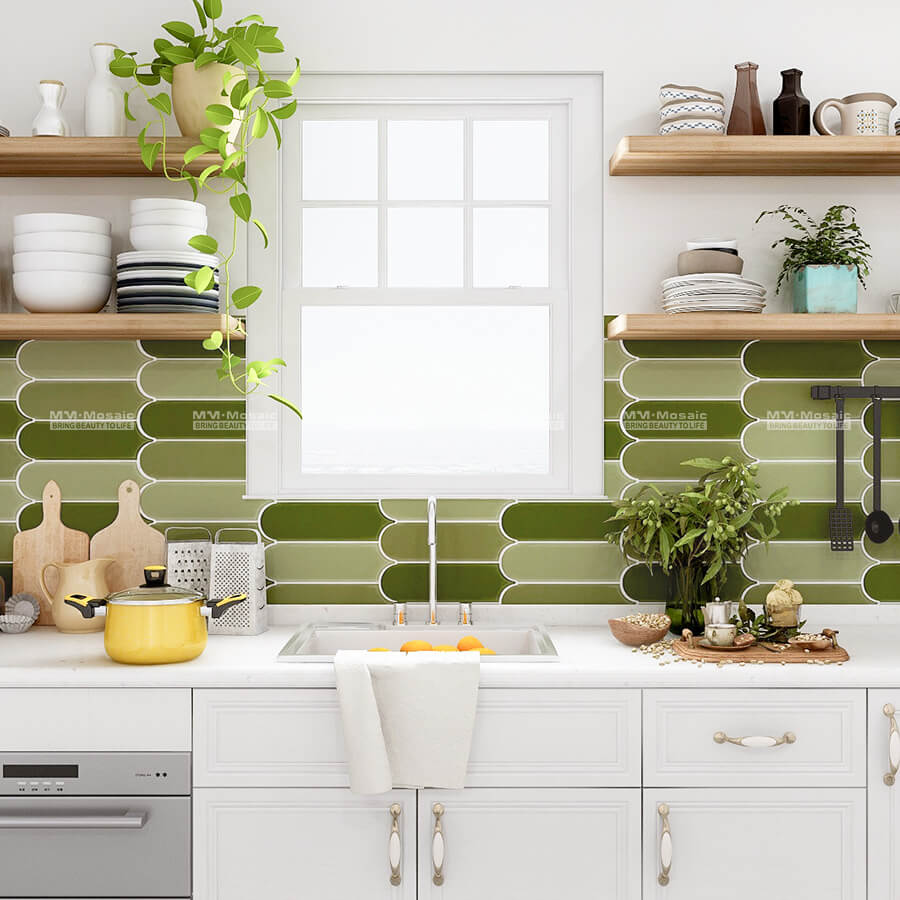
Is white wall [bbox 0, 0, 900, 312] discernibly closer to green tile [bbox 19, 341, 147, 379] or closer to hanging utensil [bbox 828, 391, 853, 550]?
hanging utensil [bbox 828, 391, 853, 550]

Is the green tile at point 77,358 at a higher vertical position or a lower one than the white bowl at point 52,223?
lower

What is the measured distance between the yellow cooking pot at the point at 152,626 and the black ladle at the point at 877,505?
1.83 metres

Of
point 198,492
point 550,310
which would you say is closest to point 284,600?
point 198,492

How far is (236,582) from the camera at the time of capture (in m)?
2.44

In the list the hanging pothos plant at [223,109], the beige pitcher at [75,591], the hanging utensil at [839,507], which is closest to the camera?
the hanging pothos plant at [223,109]

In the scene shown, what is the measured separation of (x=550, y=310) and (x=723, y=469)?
663 millimetres

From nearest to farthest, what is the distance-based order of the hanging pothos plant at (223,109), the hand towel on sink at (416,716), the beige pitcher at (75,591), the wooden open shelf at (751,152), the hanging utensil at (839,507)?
1. the hand towel on sink at (416,716)
2. the hanging pothos plant at (223,109)
3. the wooden open shelf at (751,152)
4. the beige pitcher at (75,591)
5. the hanging utensil at (839,507)

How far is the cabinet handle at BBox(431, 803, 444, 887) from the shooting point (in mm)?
2006

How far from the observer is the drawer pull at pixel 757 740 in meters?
2.01

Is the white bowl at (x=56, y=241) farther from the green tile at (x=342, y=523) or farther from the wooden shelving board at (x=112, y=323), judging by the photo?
the green tile at (x=342, y=523)

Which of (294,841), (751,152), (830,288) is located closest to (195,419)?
(294,841)

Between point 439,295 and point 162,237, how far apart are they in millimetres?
771

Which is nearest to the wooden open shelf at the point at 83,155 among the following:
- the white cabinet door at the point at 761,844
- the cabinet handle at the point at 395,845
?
the cabinet handle at the point at 395,845

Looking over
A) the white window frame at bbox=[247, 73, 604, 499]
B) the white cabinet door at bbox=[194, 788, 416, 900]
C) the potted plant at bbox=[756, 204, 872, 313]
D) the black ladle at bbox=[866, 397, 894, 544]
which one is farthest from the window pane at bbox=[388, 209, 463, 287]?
the white cabinet door at bbox=[194, 788, 416, 900]
